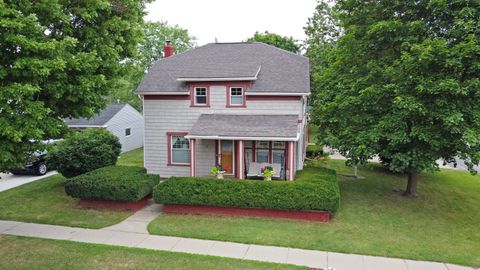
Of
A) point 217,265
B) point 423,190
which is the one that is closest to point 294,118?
point 423,190

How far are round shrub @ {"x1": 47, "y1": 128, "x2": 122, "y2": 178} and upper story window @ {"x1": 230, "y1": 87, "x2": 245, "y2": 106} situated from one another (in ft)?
22.1

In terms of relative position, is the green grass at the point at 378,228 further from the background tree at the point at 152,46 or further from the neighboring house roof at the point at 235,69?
the background tree at the point at 152,46

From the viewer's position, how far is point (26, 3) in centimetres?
824

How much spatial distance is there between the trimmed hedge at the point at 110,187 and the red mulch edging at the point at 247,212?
124 centimetres

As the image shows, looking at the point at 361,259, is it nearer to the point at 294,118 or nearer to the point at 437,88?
the point at 437,88

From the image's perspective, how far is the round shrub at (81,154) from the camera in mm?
16828

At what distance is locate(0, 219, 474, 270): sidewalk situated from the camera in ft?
31.3

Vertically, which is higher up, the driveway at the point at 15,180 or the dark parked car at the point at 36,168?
the dark parked car at the point at 36,168

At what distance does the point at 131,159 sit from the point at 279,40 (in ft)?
79.3

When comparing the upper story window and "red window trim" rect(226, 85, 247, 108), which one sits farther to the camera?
the upper story window

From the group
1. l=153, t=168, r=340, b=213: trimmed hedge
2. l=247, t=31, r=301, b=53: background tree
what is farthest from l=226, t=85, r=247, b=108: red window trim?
l=247, t=31, r=301, b=53: background tree

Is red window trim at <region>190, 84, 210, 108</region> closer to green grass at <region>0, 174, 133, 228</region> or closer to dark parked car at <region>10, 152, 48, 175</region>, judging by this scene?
green grass at <region>0, 174, 133, 228</region>

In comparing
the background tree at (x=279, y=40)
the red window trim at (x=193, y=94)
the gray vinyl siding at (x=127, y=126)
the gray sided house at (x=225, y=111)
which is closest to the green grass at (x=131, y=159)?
the gray vinyl siding at (x=127, y=126)

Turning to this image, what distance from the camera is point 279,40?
42188 millimetres
